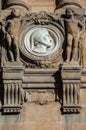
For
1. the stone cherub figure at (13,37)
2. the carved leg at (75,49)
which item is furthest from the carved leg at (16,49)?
the carved leg at (75,49)

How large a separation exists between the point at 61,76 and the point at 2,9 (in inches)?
79.4

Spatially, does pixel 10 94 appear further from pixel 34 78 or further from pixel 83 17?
pixel 83 17

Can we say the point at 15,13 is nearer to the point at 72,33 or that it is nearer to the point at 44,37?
the point at 44,37

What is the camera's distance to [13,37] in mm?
17391

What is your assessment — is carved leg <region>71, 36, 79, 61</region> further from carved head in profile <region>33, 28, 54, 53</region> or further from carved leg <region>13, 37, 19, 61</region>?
carved leg <region>13, 37, 19, 61</region>

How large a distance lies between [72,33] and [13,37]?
1.13 m

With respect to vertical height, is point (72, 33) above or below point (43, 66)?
above

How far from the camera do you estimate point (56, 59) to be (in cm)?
1736

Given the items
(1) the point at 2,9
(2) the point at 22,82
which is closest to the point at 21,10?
(1) the point at 2,9

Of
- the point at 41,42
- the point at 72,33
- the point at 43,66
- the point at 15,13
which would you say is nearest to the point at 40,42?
the point at 41,42

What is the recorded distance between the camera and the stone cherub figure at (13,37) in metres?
17.3

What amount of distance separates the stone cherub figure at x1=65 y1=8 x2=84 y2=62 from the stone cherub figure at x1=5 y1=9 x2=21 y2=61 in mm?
963

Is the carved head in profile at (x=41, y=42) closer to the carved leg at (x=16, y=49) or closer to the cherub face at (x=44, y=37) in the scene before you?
the cherub face at (x=44, y=37)

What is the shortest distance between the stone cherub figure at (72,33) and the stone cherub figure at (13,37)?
0.96 metres
